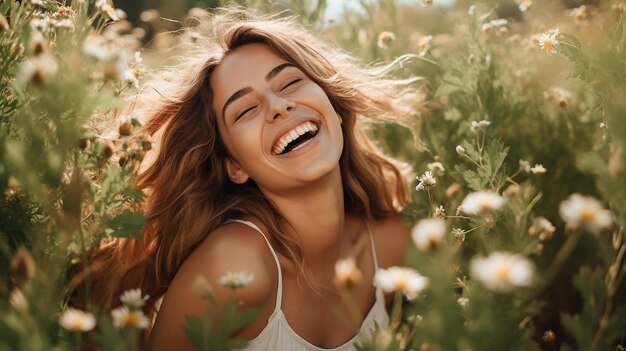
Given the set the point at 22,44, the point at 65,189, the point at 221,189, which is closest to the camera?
the point at 65,189

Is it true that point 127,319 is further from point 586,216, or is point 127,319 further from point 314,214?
point 314,214

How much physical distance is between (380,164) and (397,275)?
1603 millimetres

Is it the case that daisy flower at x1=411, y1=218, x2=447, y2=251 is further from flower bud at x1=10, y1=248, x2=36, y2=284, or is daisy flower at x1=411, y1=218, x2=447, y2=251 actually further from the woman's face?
the woman's face

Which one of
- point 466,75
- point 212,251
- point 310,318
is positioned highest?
point 466,75

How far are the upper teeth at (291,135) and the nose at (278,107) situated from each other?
66 millimetres

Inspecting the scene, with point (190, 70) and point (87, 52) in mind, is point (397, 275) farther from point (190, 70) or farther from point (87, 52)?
point (190, 70)

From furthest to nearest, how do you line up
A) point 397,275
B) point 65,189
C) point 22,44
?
point 22,44, point 65,189, point 397,275

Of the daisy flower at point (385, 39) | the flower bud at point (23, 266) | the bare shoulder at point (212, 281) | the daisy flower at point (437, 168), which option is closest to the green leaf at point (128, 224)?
the flower bud at point (23, 266)

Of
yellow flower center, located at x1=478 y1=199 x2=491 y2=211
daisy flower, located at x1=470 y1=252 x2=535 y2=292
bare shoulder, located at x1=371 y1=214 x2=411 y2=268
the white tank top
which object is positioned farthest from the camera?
bare shoulder, located at x1=371 y1=214 x2=411 y2=268

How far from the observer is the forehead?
227 centimetres

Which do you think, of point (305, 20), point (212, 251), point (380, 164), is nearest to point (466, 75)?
point (380, 164)

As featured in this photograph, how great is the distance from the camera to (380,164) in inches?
110

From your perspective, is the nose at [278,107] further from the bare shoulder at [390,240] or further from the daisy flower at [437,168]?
the bare shoulder at [390,240]

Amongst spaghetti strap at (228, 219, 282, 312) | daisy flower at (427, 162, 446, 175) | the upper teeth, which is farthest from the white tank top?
daisy flower at (427, 162, 446, 175)
